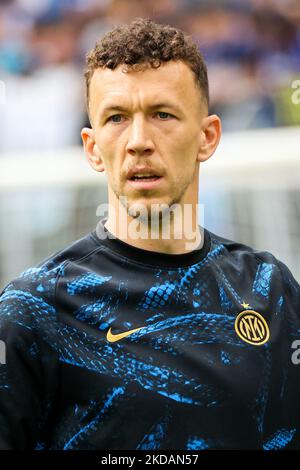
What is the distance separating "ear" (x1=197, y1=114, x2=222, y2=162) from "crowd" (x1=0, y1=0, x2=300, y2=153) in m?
3.53

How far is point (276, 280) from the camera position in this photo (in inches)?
78.6

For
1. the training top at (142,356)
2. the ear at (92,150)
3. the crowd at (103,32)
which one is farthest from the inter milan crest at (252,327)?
the crowd at (103,32)

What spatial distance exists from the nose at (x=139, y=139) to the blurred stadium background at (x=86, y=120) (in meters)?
2.84

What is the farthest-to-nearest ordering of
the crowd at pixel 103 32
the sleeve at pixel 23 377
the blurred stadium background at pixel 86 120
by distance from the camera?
1. the crowd at pixel 103 32
2. the blurred stadium background at pixel 86 120
3. the sleeve at pixel 23 377

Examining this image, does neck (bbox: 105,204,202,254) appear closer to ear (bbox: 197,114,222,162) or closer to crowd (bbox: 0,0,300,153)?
ear (bbox: 197,114,222,162)

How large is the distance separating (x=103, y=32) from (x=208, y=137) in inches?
174

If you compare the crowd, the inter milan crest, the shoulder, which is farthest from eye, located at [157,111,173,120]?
the crowd

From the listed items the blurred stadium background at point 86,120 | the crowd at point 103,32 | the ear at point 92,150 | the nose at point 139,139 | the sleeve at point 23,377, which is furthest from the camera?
the crowd at point 103,32

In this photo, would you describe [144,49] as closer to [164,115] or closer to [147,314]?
[164,115]

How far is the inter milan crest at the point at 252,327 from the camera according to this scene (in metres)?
1.83

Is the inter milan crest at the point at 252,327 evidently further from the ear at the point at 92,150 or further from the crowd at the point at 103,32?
the crowd at the point at 103,32

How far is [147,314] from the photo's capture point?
1771mm

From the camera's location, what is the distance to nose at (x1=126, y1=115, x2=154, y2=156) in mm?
1737
